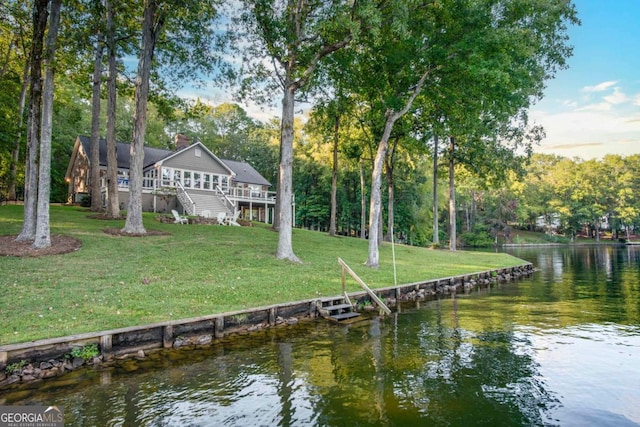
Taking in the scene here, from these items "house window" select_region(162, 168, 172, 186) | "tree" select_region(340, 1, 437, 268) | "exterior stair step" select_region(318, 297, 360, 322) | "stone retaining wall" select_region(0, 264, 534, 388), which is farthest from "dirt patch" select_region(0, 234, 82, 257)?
"house window" select_region(162, 168, 172, 186)

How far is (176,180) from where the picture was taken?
34.1 metres

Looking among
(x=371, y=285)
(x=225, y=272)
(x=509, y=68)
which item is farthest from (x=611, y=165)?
(x=225, y=272)

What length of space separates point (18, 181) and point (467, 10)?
3921cm

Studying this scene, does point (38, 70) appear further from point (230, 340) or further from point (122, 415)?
point (122, 415)

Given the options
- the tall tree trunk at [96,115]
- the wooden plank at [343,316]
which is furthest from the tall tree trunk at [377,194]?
the tall tree trunk at [96,115]

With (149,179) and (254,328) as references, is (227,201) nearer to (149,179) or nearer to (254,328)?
(149,179)

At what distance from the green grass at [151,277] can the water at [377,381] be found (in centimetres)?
164

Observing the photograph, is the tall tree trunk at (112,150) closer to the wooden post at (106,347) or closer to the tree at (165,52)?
the tree at (165,52)

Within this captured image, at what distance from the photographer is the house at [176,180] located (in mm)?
33062

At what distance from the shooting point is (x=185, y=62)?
76.3 feet

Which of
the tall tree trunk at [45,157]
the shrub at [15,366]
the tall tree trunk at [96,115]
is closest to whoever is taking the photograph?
the shrub at [15,366]
